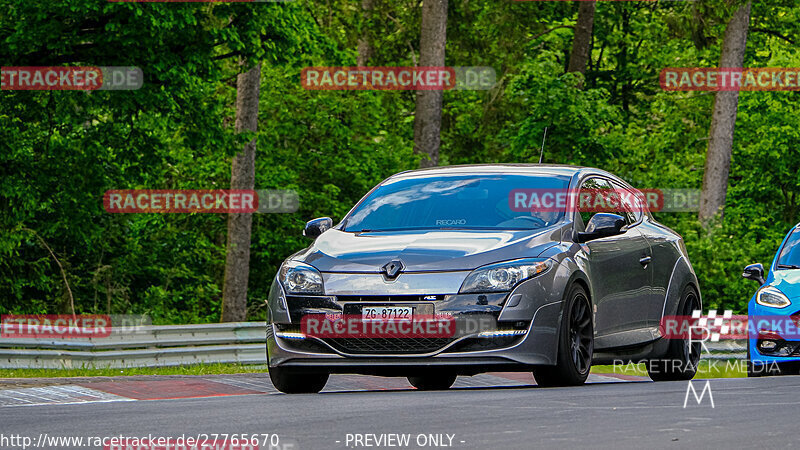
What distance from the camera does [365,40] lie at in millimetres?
→ 40188

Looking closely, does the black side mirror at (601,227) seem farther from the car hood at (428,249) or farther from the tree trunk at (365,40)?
the tree trunk at (365,40)

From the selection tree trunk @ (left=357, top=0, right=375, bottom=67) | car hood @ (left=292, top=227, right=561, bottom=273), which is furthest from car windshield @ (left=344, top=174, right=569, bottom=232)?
tree trunk @ (left=357, top=0, right=375, bottom=67)

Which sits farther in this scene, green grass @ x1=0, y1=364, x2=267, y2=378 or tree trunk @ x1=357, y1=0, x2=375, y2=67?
tree trunk @ x1=357, y1=0, x2=375, y2=67

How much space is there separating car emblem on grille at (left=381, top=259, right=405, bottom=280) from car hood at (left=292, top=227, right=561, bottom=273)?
0.11 ft

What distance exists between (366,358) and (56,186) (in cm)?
1714

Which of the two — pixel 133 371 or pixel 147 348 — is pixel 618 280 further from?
pixel 147 348

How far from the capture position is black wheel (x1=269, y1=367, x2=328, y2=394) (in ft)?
34.4

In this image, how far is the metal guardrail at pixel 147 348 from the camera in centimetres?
1733

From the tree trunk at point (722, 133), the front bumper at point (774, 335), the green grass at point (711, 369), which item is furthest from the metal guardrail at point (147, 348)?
the tree trunk at point (722, 133)

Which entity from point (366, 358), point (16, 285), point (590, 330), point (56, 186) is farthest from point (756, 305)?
point (16, 285)

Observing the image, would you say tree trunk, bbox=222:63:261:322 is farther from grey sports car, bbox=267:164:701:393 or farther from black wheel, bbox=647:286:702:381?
grey sports car, bbox=267:164:701:393

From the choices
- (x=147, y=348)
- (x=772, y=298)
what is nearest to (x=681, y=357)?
(x=772, y=298)

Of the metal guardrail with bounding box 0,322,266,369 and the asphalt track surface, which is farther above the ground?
the asphalt track surface

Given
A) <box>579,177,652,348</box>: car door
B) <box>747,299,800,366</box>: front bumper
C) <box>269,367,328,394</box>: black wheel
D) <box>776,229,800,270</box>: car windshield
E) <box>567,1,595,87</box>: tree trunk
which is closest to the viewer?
<box>269,367,328,394</box>: black wheel
